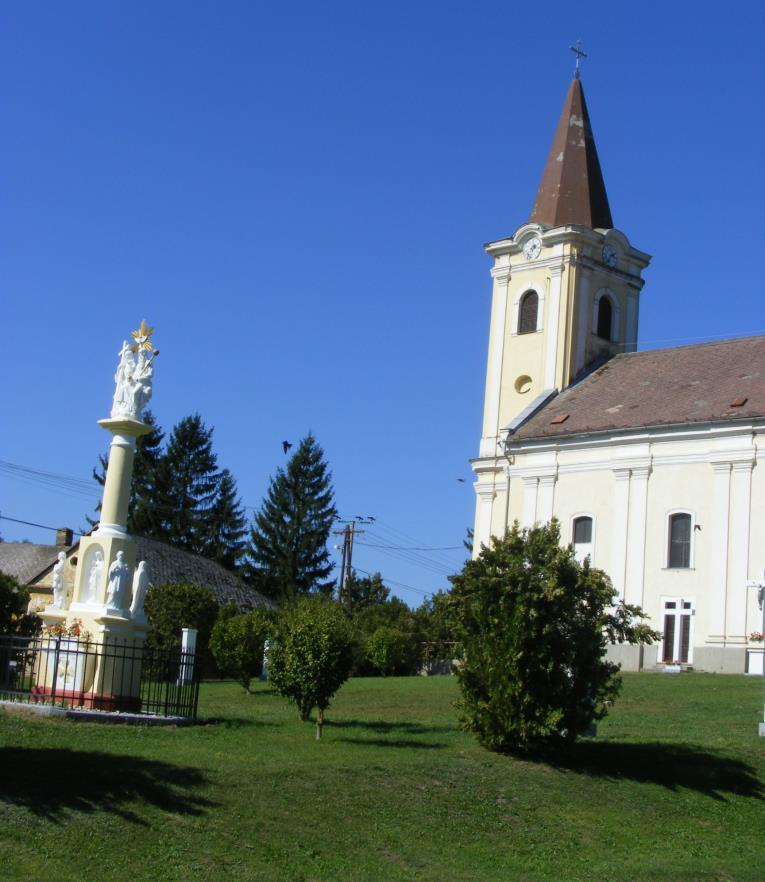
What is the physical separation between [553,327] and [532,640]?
36030mm

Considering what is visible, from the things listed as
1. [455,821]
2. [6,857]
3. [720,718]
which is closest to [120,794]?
[6,857]

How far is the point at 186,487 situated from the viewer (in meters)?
79.7

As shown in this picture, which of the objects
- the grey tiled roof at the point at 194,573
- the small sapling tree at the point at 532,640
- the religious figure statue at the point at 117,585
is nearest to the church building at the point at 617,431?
the grey tiled roof at the point at 194,573

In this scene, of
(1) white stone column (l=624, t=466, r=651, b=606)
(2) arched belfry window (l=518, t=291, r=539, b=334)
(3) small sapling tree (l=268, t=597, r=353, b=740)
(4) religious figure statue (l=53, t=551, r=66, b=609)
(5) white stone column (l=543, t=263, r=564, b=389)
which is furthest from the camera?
(2) arched belfry window (l=518, t=291, r=539, b=334)

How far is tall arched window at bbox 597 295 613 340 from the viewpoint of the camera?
181 feet

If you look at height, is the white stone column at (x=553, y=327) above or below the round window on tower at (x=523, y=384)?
above

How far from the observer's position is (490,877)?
14062mm

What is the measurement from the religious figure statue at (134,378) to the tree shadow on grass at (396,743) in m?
6.82

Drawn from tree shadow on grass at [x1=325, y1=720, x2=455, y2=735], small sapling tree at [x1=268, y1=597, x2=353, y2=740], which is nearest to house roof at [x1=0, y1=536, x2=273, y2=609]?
tree shadow on grass at [x1=325, y1=720, x2=455, y2=735]

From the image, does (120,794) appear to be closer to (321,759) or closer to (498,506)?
(321,759)

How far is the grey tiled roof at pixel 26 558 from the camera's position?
6097cm

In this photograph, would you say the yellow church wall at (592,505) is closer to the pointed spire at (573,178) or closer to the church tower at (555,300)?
the church tower at (555,300)

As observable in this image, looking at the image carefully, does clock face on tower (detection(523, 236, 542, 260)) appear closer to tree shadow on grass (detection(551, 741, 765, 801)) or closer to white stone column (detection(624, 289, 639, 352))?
white stone column (detection(624, 289, 639, 352))

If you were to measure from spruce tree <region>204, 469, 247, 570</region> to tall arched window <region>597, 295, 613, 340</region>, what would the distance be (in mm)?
31488
